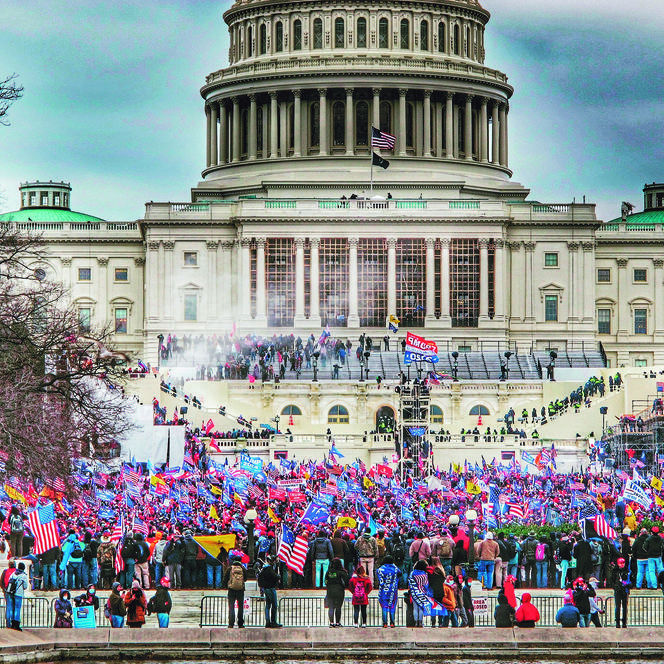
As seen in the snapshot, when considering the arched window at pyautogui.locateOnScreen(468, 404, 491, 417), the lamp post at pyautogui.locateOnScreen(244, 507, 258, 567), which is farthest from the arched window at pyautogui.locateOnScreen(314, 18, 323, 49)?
the lamp post at pyautogui.locateOnScreen(244, 507, 258, 567)

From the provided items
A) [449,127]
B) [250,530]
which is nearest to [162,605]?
[250,530]

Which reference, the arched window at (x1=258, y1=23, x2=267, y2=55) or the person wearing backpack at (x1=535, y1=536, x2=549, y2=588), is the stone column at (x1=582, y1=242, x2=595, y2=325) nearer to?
the arched window at (x1=258, y1=23, x2=267, y2=55)

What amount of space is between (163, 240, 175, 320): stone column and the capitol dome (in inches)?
407

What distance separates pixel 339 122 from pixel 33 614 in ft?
344

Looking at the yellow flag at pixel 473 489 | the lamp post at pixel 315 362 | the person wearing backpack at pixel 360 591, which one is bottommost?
the person wearing backpack at pixel 360 591

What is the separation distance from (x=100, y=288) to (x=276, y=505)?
78.0 m

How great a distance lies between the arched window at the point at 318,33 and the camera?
146 metres

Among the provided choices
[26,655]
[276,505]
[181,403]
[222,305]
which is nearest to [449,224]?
[222,305]

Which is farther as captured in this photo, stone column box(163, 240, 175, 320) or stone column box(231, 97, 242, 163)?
stone column box(231, 97, 242, 163)

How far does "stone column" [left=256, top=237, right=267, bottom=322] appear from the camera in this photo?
127 metres

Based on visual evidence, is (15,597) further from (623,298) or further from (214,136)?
(214,136)

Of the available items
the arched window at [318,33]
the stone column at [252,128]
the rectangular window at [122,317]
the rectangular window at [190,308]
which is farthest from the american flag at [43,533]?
the arched window at [318,33]

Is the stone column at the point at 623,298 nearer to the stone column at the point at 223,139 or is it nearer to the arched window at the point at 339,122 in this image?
the arched window at the point at 339,122

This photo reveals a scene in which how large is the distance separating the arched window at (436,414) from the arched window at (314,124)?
145ft
